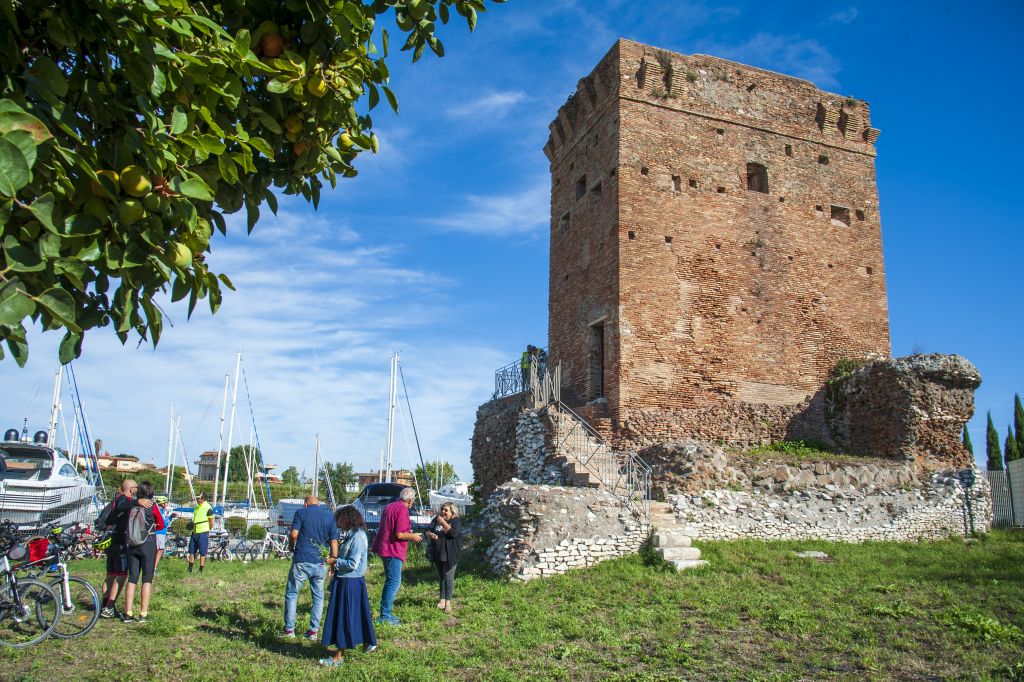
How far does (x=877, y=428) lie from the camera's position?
18547 mm

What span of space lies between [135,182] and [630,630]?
7991 mm

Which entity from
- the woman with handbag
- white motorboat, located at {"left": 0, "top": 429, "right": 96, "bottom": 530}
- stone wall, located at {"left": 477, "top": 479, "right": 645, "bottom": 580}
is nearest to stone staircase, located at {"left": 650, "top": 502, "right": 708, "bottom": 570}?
stone wall, located at {"left": 477, "top": 479, "right": 645, "bottom": 580}

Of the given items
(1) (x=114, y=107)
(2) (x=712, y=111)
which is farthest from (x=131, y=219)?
(2) (x=712, y=111)

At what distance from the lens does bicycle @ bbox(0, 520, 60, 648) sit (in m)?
8.24

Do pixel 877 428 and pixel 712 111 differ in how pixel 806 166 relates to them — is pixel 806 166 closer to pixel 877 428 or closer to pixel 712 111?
pixel 712 111

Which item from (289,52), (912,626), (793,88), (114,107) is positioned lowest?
(912,626)

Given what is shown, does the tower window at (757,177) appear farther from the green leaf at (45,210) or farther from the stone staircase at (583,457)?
the green leaf at (45,210)

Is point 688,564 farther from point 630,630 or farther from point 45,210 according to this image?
point 45,210

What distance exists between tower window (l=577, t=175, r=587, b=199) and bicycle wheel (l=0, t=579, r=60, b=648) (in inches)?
665

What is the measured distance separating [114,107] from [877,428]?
63.5 feet

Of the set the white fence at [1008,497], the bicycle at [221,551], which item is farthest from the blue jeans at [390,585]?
the white fence at [1008,497]

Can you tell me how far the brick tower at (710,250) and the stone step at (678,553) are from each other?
16.0 feet

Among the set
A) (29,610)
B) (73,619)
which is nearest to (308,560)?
(73,619)

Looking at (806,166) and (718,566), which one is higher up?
(806,166)
